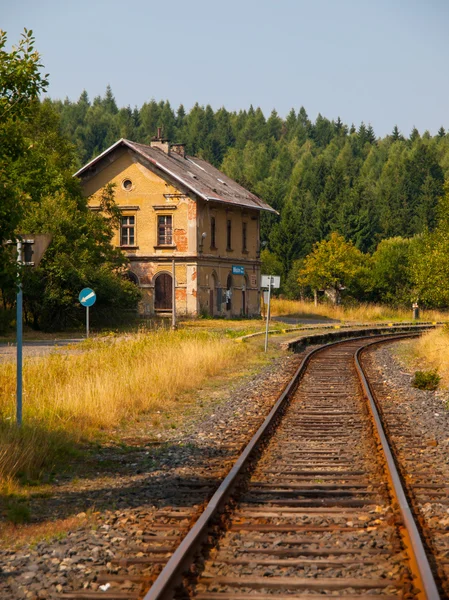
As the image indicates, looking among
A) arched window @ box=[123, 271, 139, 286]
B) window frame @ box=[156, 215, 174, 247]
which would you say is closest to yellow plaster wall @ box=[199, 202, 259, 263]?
window frame @ box=[156, 215, 174, 247]

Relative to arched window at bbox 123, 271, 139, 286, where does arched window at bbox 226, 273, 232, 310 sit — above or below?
below

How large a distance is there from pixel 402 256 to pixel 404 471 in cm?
6899

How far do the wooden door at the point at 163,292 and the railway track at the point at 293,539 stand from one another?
3956 centimetres

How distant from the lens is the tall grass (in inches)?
412

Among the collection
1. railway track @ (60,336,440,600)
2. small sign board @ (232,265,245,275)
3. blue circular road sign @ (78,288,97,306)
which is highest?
small sign board @ (232,265,245,275)

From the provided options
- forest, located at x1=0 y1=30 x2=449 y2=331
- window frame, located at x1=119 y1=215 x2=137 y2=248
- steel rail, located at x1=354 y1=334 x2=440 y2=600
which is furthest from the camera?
window frame, located at x1=119 y1=215 x2=137 y2=248

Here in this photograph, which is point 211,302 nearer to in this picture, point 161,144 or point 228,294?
point 228,294

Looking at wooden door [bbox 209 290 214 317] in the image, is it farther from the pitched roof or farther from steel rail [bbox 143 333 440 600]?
steel rail [bbox 143 333 440 600]

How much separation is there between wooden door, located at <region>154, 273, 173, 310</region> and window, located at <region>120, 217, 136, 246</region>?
301 centimetres

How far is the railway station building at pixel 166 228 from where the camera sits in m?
50.1

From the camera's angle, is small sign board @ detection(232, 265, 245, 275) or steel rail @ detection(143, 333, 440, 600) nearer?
steel rail @ detection(143, 333, 440, 600)

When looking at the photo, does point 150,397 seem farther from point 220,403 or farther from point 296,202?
point 296,202

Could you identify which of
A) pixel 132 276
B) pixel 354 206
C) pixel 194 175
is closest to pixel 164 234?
pixel 132 276

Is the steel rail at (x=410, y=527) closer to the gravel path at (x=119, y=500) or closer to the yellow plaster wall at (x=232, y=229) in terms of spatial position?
the gravel path at (x=119, y=500)
